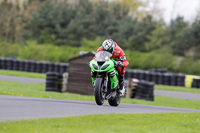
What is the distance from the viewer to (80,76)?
730 inches

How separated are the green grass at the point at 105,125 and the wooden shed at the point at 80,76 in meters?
9.52

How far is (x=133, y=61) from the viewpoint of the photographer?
1889 inches

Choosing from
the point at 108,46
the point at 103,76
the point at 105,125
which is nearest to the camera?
the point at 105,125

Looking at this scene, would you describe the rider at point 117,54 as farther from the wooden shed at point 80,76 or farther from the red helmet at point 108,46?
the wooden shed at point 80,76

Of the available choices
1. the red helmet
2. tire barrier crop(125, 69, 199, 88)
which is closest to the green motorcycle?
the red helmet

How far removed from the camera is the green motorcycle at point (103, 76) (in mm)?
9219

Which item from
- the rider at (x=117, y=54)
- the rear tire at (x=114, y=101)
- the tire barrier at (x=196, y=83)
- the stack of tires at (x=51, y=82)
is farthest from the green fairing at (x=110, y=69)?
the tire barrier at (x=196, y=83)

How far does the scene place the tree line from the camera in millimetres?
48281

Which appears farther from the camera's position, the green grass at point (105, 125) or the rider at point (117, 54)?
the rider at point (117, 54)

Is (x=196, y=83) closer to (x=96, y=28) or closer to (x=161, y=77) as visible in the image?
A: (x=161, y=77)

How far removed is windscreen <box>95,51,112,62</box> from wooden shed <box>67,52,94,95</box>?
328 inches

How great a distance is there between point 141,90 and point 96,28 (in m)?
39.2

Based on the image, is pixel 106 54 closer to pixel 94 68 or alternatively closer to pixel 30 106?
pixel 94 68

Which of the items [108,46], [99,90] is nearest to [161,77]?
[108,46]
